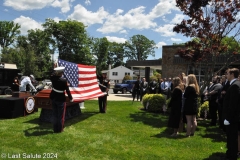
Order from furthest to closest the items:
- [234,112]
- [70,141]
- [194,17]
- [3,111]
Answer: [194,17] < [3,111] < [70,141] < [234,112]

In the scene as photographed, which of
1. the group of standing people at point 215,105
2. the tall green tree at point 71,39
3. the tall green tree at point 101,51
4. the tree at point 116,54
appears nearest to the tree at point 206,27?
the group of standing people at point 215,105

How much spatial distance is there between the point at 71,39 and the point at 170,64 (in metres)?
29.6

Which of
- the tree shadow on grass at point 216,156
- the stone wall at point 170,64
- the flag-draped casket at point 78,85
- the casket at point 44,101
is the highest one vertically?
the stone wall at point 170,64

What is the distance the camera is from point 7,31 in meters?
62.0

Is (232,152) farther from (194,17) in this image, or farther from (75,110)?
(194,17)

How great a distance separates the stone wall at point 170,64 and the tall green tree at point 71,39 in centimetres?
2704

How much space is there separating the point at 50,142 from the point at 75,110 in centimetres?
345

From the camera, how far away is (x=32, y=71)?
4581 cm

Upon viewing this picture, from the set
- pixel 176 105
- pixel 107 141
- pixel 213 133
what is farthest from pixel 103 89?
pixel 213 133

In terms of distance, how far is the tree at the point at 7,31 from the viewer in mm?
61438

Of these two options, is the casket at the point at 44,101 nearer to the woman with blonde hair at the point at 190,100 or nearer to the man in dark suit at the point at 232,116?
the woman with blonde hair at the point at 190,100

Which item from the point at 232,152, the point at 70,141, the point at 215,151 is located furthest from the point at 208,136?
the point at 70,141

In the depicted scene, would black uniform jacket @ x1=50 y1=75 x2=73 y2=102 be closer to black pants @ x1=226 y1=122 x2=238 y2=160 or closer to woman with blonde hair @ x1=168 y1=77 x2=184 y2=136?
woman with blonde hair @ x1=168 y1=77 x2=184 y2=136

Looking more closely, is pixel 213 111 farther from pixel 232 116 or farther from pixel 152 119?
pixel 232 116
